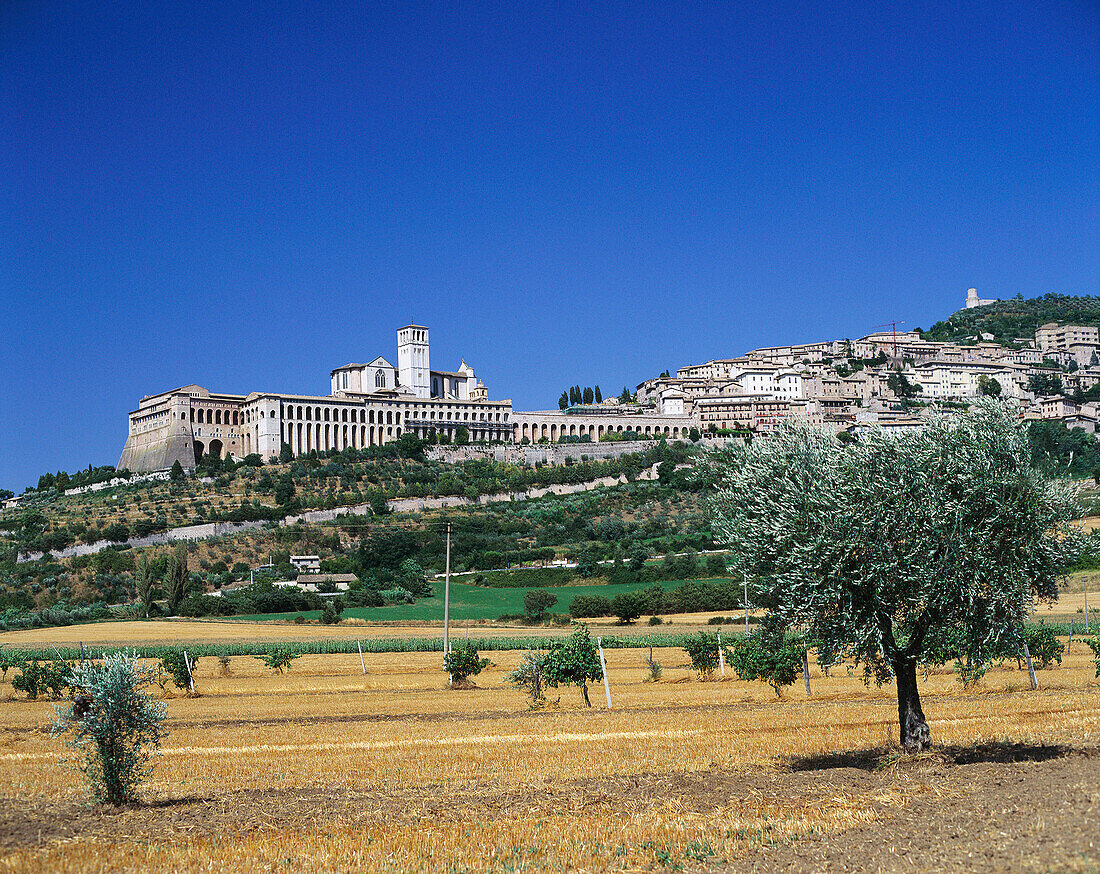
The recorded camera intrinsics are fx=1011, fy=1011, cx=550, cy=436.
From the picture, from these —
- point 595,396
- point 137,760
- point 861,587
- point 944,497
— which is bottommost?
point 137,760

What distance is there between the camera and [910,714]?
15398 millimetres

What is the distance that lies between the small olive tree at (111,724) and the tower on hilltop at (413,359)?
148718 mm

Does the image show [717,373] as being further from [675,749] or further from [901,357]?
[675,749]

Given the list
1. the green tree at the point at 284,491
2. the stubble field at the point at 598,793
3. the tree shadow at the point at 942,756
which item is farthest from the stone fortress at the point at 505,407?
the tree shadow at the point at 942,756

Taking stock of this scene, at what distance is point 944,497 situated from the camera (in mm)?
14703

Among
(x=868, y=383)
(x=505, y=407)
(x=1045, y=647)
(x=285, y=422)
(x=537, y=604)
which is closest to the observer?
(x=1045, y=647)

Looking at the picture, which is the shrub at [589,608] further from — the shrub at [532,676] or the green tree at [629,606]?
the shrub at [532,676]

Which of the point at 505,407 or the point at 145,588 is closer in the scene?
the point at 145,588

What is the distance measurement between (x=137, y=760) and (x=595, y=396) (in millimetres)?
161648

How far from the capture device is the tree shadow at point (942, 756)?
49.2 ft

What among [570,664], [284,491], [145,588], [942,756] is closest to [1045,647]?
[570,664]

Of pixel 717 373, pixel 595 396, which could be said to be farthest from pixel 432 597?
pixel 717 373

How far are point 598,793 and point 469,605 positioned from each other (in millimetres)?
56491

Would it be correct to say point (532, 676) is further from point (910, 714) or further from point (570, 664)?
point (910, 714)
